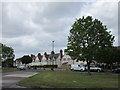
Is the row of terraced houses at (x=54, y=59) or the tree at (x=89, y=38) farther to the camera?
the row of terraced houses at (x=54, y=59)

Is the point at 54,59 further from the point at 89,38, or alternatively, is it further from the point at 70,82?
the point at 70,82

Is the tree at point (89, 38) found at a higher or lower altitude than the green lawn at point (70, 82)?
higher

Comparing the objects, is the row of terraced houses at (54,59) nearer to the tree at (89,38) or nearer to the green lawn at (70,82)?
the tree at (89,38)

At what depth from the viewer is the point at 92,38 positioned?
34.1 metres

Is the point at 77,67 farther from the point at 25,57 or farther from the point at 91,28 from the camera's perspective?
the point at 25,57

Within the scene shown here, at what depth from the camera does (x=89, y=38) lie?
34.3 m

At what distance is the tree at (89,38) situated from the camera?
1336 inches

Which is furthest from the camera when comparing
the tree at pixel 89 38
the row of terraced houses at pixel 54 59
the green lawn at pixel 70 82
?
the row of terraced houses at pixel 54 59

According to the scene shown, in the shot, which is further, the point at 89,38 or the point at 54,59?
the point at 54,59

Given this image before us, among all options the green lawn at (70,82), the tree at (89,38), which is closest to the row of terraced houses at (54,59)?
the tree at (89,38)

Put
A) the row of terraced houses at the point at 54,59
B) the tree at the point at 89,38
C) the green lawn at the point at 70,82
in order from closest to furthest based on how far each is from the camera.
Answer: the green lawn at the point at 70,82, the tree at the point at 89,38, the row of terraced houses at the point at 54,59

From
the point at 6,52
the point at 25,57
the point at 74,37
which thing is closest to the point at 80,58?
the point at 74,37

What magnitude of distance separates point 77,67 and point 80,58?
26748mm

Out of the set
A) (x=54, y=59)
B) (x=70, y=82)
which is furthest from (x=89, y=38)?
(x=54, y=59)
